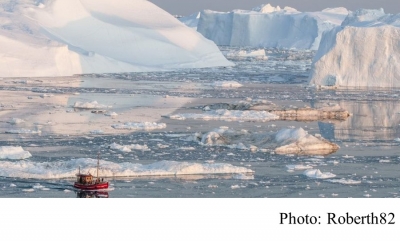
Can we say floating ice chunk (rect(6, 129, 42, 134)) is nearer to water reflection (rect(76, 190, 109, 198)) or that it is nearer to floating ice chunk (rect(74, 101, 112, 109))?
floating ice chunk (rect(74, 101, 112, 109))

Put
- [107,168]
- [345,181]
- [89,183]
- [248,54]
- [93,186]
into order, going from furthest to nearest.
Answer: [248,54], [107,168], [345,181], [89,183], [93,186]

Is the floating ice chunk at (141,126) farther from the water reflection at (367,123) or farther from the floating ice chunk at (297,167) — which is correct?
the floating ice chunk at (297,167)

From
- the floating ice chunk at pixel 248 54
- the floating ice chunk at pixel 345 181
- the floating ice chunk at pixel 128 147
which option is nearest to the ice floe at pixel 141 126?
the floating ice chunk at pixel 128 147

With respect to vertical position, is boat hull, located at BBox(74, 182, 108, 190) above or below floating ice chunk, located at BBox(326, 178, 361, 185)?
below

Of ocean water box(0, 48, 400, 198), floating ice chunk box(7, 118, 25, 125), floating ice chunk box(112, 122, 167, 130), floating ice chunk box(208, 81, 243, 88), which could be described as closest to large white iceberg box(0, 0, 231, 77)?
ocean water box(0, 48, 400, 198)

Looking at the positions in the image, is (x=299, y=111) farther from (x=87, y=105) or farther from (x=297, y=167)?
(x=297, y=167)

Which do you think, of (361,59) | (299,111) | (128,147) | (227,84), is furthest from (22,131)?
(361,59)
